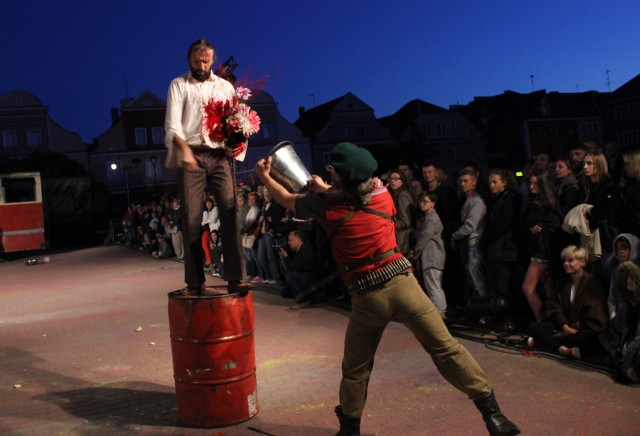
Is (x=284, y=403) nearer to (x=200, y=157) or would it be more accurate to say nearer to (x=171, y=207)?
(x=200, y=157)

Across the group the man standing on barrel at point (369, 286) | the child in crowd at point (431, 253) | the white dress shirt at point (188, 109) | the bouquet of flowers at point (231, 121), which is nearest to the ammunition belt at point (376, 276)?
the man standing on barrel at point (369, 286)

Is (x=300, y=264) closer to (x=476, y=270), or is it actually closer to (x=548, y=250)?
(x=476, y=270)

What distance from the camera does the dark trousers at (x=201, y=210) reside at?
5.89m

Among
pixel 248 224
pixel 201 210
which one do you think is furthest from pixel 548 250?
pixel 248 224

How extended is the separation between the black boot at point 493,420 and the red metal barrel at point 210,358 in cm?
217

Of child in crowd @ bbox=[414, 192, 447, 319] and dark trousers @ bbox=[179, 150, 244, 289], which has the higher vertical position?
dark trousers @ bbox=[179, 150, 244, 289]

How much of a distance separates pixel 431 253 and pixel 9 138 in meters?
50.6

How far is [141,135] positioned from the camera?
179 ft

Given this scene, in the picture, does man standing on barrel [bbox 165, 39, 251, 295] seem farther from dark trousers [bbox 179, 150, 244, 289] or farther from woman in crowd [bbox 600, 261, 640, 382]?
woman in crowd [bbox 600, 261, 640, 382]

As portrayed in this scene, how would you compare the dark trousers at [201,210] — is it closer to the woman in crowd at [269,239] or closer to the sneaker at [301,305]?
the sneaker at [301,305]

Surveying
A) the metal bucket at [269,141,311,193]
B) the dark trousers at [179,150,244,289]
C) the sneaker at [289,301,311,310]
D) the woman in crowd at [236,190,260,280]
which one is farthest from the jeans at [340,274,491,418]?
the woman in crowd at [236,190,260,280]

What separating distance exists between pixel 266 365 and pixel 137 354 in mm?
1981

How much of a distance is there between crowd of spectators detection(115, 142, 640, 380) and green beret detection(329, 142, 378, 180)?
11.1 ft

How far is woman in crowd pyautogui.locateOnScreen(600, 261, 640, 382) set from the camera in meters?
6.24
